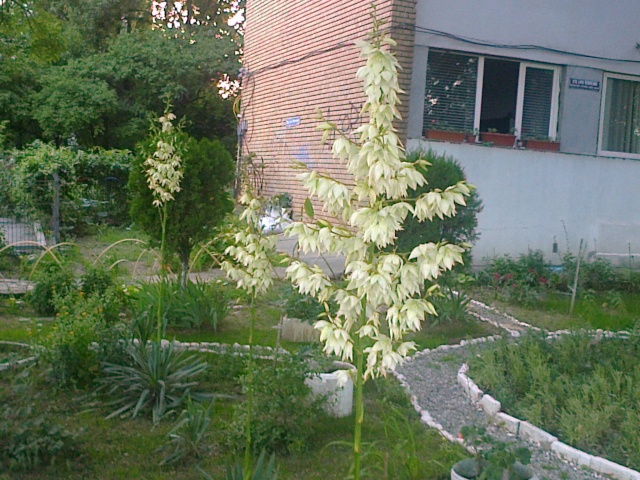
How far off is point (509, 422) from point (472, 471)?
55.0 inches

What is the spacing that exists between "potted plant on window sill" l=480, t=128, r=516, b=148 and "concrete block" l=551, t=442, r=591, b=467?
26.9ft

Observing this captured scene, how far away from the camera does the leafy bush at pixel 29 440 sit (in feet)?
14.2

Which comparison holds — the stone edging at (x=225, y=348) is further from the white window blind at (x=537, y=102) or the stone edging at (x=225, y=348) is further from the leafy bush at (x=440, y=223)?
the white window blind at (x=537, y=102)

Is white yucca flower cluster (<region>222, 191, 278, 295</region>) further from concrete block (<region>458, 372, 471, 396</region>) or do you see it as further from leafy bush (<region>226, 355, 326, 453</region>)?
concrete block (<region>458, 372, 471, 396</region>)

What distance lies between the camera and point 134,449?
15.7 ft

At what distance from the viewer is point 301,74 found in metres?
15.1

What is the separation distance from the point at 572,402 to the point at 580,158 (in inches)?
349

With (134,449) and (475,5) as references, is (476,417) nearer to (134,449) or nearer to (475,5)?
(134,449)

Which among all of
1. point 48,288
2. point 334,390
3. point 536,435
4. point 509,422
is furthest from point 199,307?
point 536,435

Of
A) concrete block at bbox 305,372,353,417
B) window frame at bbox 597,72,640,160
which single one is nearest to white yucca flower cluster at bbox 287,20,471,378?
concrete block at bbox 305,372,353,417

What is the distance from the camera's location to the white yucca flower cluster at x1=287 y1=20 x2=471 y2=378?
2.88 metres

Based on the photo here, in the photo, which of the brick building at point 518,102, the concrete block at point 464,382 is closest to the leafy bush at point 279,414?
the concrete block at point 464,382

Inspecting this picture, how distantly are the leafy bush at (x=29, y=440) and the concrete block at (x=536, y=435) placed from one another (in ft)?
10.0

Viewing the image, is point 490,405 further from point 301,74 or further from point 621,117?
point 301,74
